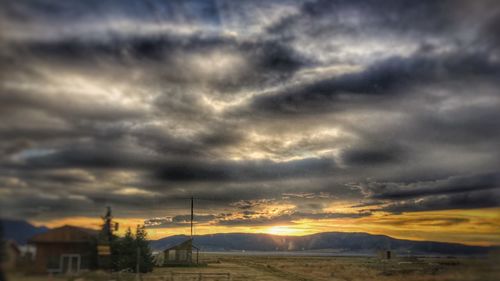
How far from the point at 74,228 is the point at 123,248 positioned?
67.3 ft

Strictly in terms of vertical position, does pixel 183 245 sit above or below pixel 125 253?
below

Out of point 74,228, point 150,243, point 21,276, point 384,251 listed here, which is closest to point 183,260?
point 150,243

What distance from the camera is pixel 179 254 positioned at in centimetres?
8062

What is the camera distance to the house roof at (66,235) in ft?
99.7

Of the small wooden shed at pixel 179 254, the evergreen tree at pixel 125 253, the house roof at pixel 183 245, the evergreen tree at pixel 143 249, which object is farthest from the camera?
the house roof at pixel 183 245

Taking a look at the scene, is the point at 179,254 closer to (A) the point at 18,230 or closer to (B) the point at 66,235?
(B) the point at 66,235

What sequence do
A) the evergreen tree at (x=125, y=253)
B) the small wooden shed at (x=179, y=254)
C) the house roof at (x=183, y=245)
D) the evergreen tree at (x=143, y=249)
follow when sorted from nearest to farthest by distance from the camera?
the evergreen tree at (x=125, y=253)
the evergreen tree at (x=143, y=249)
the small wooden shed at (x=179, y=254)
the house roof at (x=183, y=245)

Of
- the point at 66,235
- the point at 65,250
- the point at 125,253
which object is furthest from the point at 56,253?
the point at 125,253

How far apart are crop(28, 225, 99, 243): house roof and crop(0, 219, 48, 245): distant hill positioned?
484 mm

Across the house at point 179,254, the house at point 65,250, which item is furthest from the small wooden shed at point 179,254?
the house at point 65,250

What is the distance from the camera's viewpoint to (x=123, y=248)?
52812 millimetres

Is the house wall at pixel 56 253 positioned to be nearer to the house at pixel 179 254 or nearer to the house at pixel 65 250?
the house at pixel 65 250

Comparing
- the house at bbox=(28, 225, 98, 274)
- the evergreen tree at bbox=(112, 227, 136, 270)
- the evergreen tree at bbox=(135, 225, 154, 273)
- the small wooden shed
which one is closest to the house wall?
the house at bbox=(28, 225, 98, 274)

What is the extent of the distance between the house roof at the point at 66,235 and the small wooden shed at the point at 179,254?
151 feet
